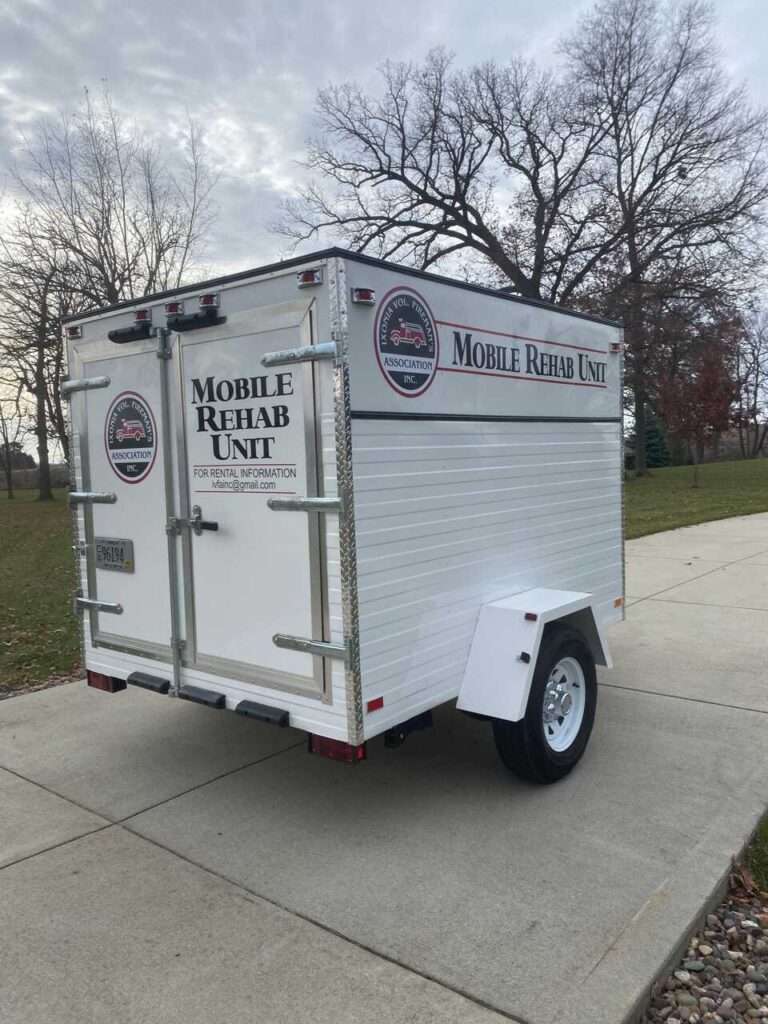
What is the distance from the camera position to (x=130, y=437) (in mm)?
4164

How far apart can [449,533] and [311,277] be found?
137 cm

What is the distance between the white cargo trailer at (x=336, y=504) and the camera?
3393 mm

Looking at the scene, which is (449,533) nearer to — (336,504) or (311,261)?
(336,504)

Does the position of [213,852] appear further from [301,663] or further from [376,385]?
[376,385]

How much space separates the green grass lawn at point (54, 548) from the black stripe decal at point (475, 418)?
4.09 m

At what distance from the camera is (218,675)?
3.91 metres

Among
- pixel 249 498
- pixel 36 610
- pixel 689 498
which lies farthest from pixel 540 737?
pixel 689 498

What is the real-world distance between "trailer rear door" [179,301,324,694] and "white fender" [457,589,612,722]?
0.87m

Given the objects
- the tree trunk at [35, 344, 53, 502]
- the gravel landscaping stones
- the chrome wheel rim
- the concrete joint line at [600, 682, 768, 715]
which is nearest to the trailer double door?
the chrome wheel rim

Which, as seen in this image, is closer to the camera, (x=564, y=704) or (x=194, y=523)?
(x=194, y=523)

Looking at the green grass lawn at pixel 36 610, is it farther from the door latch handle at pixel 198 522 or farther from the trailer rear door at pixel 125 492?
the door latch handle at pixel 198 522

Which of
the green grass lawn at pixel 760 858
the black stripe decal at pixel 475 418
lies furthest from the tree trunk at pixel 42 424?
the green grass lawn at pixel 760 858

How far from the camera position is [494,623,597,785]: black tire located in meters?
3.87

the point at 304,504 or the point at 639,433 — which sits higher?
the point at 639,433
